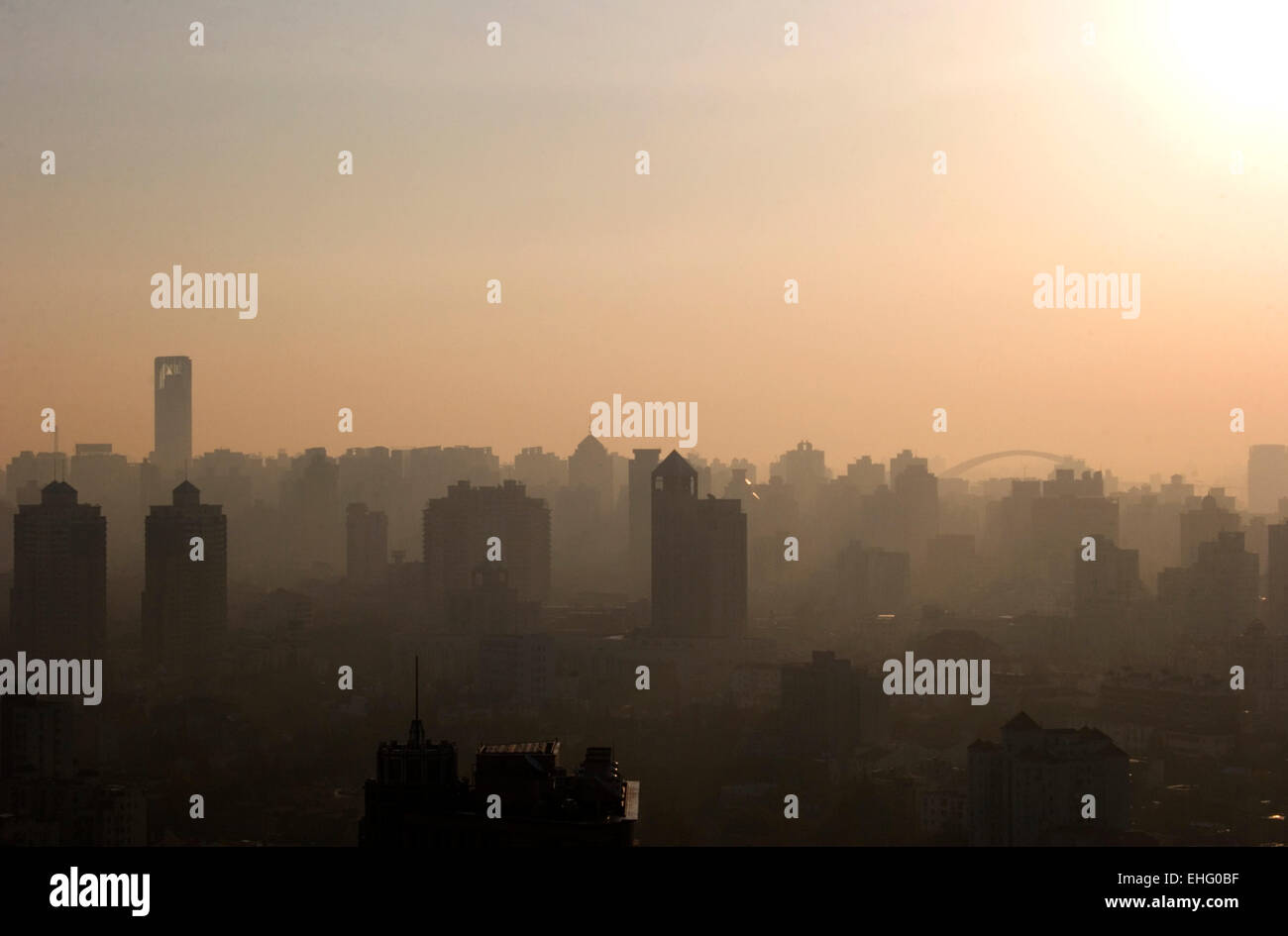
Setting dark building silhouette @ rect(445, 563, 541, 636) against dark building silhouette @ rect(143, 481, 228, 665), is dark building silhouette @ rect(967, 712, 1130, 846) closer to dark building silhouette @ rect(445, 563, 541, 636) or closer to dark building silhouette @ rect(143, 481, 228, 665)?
dark building silhouette @ rect(445, 563, 541, 636)

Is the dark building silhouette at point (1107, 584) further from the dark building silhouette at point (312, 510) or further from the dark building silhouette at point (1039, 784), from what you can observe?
Answer: the dark building silhouette at point (312, 510)

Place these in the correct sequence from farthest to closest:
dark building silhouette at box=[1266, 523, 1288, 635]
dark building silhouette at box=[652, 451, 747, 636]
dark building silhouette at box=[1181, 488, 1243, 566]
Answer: dark building silhouette at box=[1181, 488, 1243, 566] < dark building silhouette at box=[652, 451, 747, 636] < dark building silhouette at box=[1266, 523, 1288, 635]

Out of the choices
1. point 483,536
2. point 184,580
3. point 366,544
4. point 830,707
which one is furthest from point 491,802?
point 366,544

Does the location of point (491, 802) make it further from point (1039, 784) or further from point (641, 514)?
point (641, 514)

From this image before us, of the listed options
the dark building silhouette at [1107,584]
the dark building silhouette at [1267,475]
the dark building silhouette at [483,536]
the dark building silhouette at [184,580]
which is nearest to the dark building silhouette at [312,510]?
the dark building silhouette at [483,536]

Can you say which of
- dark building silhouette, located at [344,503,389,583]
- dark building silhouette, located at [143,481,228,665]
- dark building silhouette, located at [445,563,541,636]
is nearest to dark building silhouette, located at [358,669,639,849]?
dark building silhouette, located at [143,481,228,665]

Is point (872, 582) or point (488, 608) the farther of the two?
point (872, 582)
